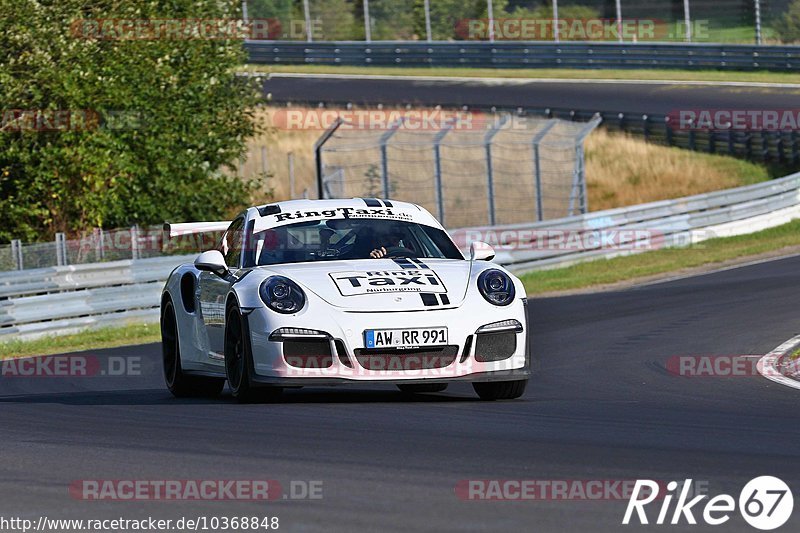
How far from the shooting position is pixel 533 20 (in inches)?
1770

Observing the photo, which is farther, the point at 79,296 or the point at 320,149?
the point at 320,149

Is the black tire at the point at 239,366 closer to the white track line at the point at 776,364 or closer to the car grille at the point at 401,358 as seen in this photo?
the car grille at the point at 401,358

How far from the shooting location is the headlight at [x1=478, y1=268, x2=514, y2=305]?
923 cm

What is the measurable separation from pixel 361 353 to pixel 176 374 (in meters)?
2.73

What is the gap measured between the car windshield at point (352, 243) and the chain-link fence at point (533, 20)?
106 feet

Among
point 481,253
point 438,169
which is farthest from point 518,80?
point 481,253

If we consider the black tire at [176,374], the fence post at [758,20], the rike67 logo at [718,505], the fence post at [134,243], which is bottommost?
the fence post at [134,243]

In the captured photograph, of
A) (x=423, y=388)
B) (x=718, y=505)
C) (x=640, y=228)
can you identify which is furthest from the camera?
(x=640, y=228)

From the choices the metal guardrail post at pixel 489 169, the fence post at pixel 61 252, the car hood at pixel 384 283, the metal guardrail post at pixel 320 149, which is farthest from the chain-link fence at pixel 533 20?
the car hood at pixel 384 283

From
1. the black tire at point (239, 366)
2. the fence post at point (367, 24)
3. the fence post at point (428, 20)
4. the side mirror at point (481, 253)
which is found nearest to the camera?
the black tire at point (239, 366)

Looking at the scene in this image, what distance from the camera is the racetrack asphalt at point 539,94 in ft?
126

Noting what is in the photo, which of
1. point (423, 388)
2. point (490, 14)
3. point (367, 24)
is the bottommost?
point (423, 388)

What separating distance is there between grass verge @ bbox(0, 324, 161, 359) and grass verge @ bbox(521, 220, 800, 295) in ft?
19.8

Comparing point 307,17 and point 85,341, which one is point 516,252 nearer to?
point 85,341
